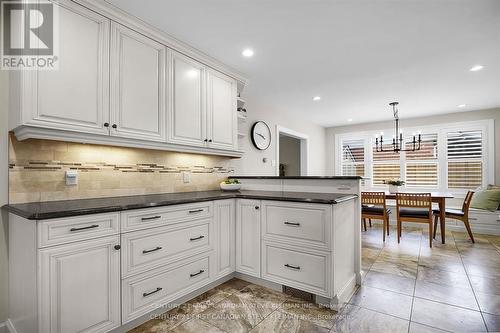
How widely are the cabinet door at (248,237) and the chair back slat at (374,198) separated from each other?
256 cm

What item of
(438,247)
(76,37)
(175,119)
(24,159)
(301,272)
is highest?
(76,37)

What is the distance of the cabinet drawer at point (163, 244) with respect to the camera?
1704mm

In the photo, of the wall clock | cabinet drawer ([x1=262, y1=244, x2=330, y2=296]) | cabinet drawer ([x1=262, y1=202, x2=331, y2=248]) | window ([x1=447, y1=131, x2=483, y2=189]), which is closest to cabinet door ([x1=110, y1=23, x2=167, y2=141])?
cabinet drawer ([x1=262, y1=202, x2=331, y2=248])

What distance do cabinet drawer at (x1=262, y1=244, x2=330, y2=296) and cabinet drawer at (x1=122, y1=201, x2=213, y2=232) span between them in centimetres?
69

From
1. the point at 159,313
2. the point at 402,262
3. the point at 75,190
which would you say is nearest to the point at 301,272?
the point at 159,313

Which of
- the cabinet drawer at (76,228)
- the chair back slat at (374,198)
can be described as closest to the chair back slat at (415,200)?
the chair back slat at (374,198)

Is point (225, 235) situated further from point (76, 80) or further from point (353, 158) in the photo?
point (353, 158)

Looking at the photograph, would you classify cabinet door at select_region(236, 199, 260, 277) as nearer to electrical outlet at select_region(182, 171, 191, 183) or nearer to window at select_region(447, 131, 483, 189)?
electrical outlet at select_region(182, 171, 191, 183)

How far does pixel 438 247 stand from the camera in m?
3.62

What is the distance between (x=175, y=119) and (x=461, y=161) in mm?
5989

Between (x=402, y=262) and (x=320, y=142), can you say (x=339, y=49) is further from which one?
(x=320, y=142)

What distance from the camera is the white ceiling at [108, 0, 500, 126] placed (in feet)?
6.39

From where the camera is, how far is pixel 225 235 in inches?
96.7

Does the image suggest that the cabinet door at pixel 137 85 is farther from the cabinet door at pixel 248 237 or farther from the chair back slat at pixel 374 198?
the chair back slat at pixel 374 198
